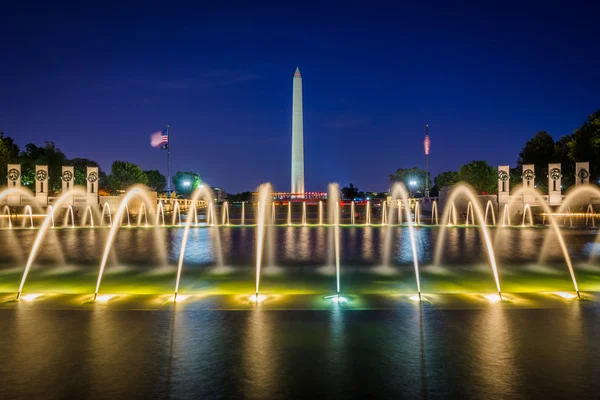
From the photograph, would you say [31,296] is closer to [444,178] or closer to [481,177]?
[481,177]

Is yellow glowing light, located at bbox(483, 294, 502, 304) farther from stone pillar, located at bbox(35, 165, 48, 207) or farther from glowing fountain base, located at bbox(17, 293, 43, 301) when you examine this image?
stone pillar, located at bbox(35, 165, 48, 207)

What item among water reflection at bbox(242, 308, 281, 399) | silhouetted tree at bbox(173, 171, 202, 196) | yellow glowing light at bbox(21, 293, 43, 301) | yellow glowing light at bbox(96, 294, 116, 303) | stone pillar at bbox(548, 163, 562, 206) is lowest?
water reflection at bbox(242, 308, 281, 399)

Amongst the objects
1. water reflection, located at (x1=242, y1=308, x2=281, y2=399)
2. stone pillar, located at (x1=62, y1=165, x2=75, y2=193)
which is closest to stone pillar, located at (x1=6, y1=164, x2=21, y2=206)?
stone pillar, located at (x1=62, y1=165, x2=75, y2=193)

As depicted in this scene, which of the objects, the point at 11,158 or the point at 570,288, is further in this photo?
the point at 11,158

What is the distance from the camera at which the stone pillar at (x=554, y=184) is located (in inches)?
1698

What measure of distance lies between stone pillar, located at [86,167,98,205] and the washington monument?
138ft

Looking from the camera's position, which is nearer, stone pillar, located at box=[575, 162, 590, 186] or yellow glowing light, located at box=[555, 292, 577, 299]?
yellow glowing light, located at box=[555, 292, 577, 299]

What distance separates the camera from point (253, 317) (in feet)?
25.7

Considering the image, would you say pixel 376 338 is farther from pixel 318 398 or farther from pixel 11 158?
pixel 11 158

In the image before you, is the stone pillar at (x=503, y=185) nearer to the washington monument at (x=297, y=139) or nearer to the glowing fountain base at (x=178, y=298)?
the washington monument at (x=297, y=139)

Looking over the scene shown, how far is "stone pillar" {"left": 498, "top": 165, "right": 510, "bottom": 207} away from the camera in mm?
44844

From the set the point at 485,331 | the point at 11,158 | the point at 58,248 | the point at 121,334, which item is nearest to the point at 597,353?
the point at 485,331

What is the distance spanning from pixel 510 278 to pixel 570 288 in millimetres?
1413

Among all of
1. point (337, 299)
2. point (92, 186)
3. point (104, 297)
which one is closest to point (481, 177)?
point (92, 186)
